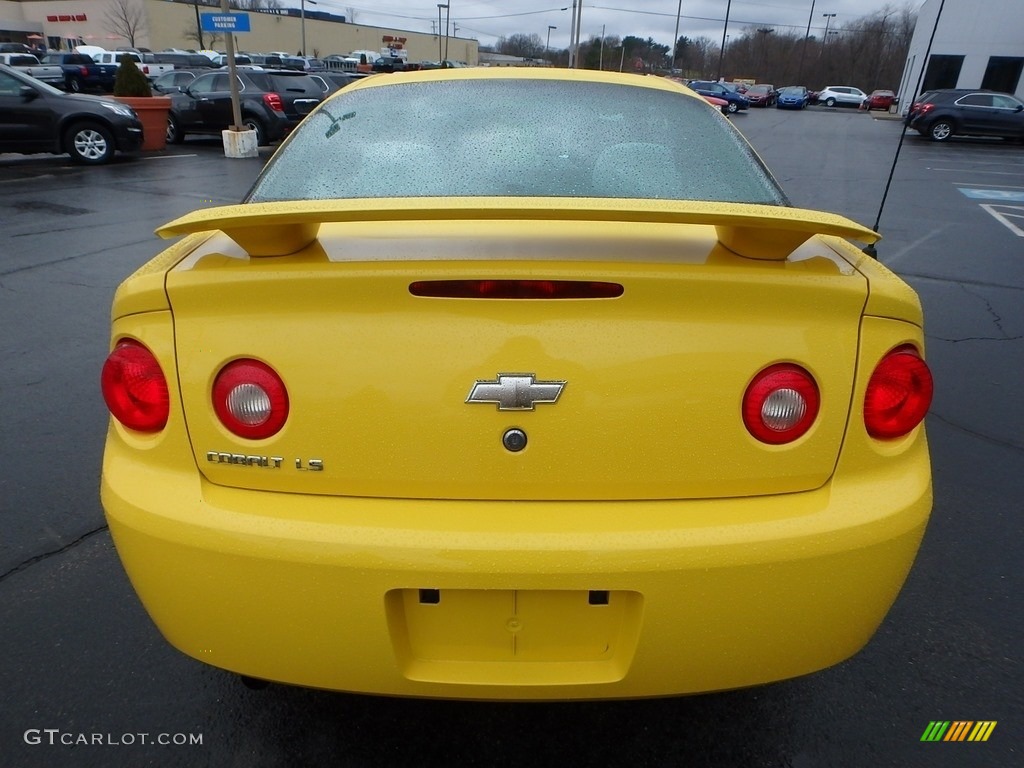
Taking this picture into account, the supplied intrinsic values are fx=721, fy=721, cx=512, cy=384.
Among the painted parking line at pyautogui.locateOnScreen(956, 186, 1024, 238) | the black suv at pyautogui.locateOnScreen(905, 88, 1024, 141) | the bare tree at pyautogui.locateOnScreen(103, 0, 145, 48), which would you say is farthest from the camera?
the bare tree at pyautogui.locateOnScreen(103, 0, 145, 48)

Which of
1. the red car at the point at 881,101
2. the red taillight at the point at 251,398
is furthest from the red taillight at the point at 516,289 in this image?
the red car at the point at 881,101

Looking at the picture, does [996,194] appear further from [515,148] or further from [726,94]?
[726,94]

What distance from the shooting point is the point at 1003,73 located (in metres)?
30.2

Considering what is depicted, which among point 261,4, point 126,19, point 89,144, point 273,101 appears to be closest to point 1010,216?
point 273,101

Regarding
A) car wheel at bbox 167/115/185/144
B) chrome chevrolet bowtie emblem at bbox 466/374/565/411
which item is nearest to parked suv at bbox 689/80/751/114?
car wheel at bbox 167/115/185/144

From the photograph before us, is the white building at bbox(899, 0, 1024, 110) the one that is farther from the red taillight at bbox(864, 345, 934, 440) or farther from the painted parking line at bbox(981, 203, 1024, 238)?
the red taillight at bbox(864, 345, 934, 440)

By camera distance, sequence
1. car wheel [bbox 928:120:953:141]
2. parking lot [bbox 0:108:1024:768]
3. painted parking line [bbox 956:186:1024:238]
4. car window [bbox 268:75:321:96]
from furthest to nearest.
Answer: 1. car wheel [bbox 928:120:953:141]
2. car window [bbox 268:75:321:96]
3. painted parking line [bbox 956:186:1024:238]
4. parking lot [bbox 0:108:1024:768]

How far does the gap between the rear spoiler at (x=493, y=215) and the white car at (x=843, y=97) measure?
194 ft

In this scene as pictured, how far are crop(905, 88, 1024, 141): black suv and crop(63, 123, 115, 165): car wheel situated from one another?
22.3m

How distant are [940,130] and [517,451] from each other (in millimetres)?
27136

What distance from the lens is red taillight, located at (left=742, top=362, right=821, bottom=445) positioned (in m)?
1.44

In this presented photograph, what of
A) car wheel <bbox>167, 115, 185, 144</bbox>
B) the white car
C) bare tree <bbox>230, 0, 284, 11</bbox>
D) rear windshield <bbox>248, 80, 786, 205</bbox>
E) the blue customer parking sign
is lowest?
the white car

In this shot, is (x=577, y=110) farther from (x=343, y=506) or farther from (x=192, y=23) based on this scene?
(x=192, y=23)

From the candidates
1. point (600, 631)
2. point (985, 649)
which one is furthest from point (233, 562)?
point (985, 649)
